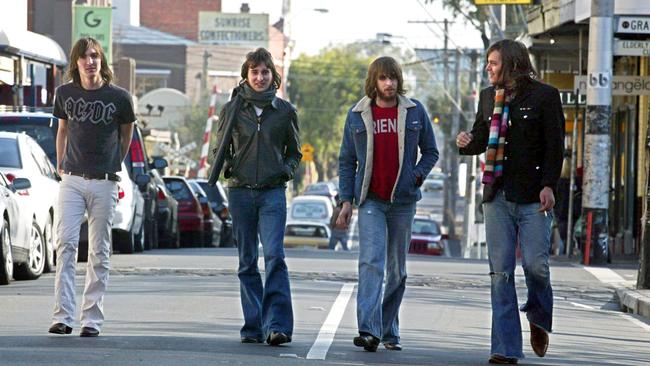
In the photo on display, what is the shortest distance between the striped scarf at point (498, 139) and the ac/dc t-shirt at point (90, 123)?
2.69 metres

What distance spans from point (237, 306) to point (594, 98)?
12443 millimetres

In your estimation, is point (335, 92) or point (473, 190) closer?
point (473, 190)

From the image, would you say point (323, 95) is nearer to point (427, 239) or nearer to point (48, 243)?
point (427, 239)

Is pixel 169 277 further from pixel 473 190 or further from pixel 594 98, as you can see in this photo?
pixel 473 190

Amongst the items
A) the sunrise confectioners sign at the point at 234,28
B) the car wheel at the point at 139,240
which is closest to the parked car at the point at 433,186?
the sunrise confectioners sign at the point at 234,28

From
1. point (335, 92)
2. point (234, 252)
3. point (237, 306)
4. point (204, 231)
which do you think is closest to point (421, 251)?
point (204, 231)

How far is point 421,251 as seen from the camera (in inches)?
1811

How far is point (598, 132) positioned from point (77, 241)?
50.5 feet

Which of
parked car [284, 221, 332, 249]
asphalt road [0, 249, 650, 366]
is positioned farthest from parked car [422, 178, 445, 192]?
asphalt road [0, 249, 650, 366]

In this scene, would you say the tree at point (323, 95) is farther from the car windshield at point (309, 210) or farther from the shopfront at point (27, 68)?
the shopfront at point (27, 68)

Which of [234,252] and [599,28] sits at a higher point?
[599,28]

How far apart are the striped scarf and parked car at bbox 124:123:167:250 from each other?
13.4m

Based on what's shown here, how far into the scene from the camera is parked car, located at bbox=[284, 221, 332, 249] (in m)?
46.7

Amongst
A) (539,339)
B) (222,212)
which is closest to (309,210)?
(222,212)
